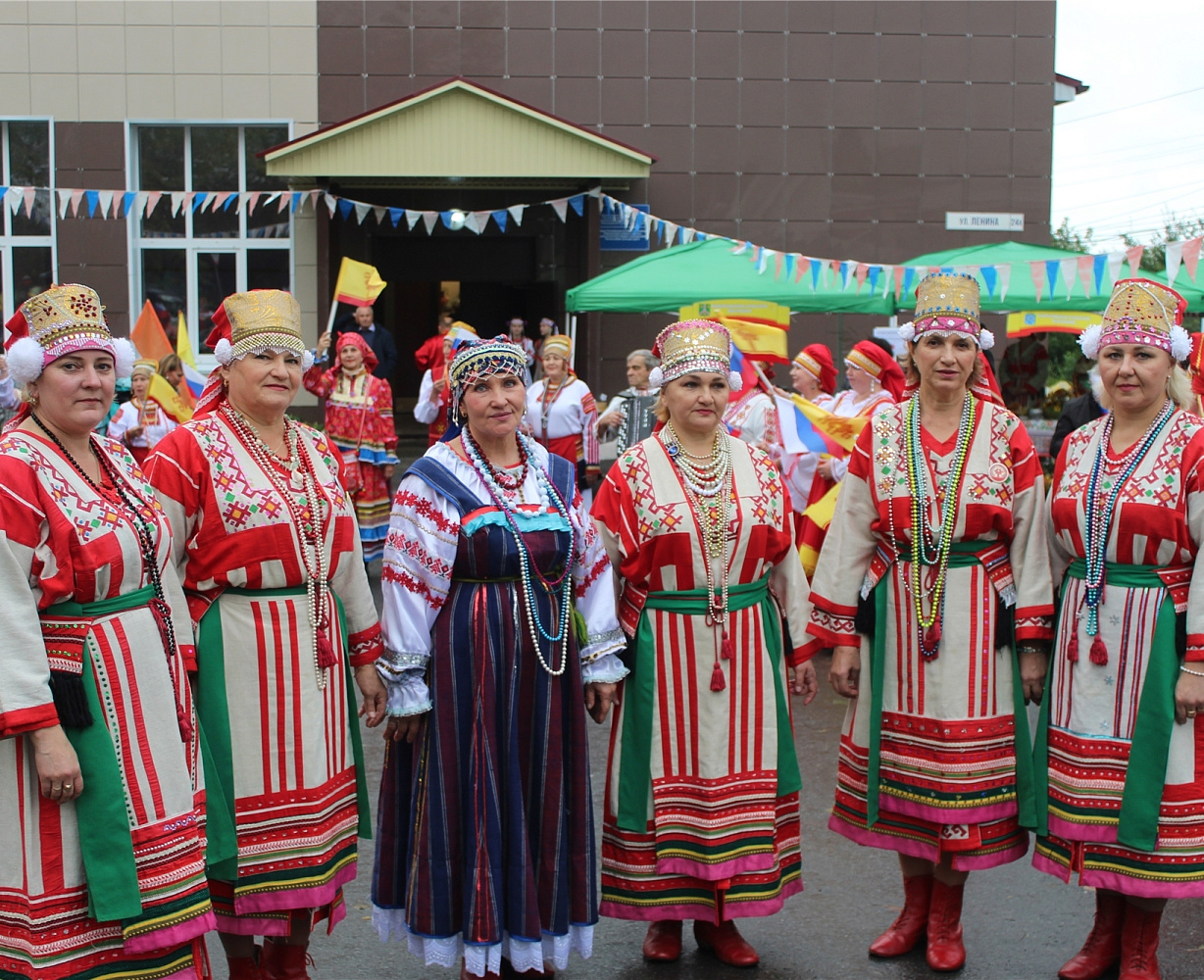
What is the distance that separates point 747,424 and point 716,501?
4.19 meters

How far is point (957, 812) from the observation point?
3822 millimetres

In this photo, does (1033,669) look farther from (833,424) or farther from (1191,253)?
(1191,253)

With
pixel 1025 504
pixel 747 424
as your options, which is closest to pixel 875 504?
pixel 1025 504

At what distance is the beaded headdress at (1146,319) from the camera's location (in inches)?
146

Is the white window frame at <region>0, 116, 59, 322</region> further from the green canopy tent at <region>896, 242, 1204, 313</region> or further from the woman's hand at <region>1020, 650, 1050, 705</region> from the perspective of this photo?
the woman's hand at <region>1020, 650, 1050, 705</region>

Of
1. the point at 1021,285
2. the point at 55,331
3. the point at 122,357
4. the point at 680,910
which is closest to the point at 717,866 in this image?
the point at 680,910

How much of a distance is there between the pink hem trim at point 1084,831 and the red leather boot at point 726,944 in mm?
976

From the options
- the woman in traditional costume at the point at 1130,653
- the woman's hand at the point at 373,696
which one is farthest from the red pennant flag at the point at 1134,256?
the woman's hand at the point at 373,696

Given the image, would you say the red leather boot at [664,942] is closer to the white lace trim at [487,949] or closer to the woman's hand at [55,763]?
the white lace trim at [487,949]

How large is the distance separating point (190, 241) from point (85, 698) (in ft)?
49.4

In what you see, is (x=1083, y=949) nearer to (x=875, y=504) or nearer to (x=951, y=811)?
(x=951, y=811)

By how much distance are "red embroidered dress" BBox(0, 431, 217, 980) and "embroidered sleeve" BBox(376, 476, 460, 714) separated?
60 centimetres

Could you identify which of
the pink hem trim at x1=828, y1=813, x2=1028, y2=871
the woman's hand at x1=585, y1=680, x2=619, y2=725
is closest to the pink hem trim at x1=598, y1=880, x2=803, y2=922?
the pink hem trim at x1=828, y1=813, x2=1028, y2=871

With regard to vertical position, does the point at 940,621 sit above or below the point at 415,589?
below
